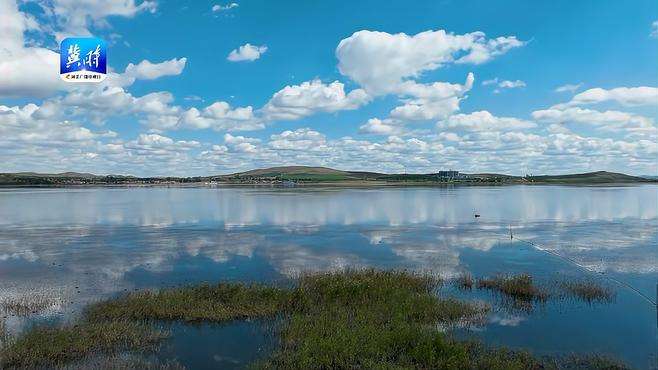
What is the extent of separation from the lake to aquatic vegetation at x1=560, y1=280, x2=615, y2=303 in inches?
18.5

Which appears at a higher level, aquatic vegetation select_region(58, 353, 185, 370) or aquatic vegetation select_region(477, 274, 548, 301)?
aquatic vegetation select_region(477, 274, 548, 301)

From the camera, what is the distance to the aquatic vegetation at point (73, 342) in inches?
573

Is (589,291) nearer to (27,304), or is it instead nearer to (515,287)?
(515,287)

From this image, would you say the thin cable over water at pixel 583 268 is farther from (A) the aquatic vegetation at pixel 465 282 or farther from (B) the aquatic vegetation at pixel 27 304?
(B) the aquatic vegetation at pixel 27 304

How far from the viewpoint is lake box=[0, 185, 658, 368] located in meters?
17.4

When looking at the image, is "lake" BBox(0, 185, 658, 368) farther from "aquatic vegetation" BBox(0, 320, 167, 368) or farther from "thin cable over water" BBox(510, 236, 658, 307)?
"aquatic vegetation" BBox(0, 320, 167, 368)

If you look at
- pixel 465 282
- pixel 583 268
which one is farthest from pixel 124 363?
pixel 583 268

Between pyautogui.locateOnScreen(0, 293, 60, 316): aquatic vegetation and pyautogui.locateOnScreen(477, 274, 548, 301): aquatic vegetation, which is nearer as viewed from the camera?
pyautogui.locateOnScreen(0, 293, 60, 316): aquatic vegetation

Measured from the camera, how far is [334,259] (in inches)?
1257

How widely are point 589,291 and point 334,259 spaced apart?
14.4 m

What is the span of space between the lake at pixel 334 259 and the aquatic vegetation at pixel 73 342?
1121 millimetres

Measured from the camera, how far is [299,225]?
174ft

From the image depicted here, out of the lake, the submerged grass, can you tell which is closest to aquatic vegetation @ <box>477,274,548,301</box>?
the submerged grass

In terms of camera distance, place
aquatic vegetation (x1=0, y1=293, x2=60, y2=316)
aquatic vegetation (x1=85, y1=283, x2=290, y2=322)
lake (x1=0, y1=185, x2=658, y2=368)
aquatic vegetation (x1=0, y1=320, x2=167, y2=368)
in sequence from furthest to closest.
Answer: aquatic vegetation (x1=0, y1=293, x2=60, y2=316) → aquatic vegetation (x1=85, y1=283, x2=290, y2=322) → lake (x1=0, y1=185, x2=658, y2=368) → aquatic vegetation (x1=0, y1=320, x2=167, y2=368)
